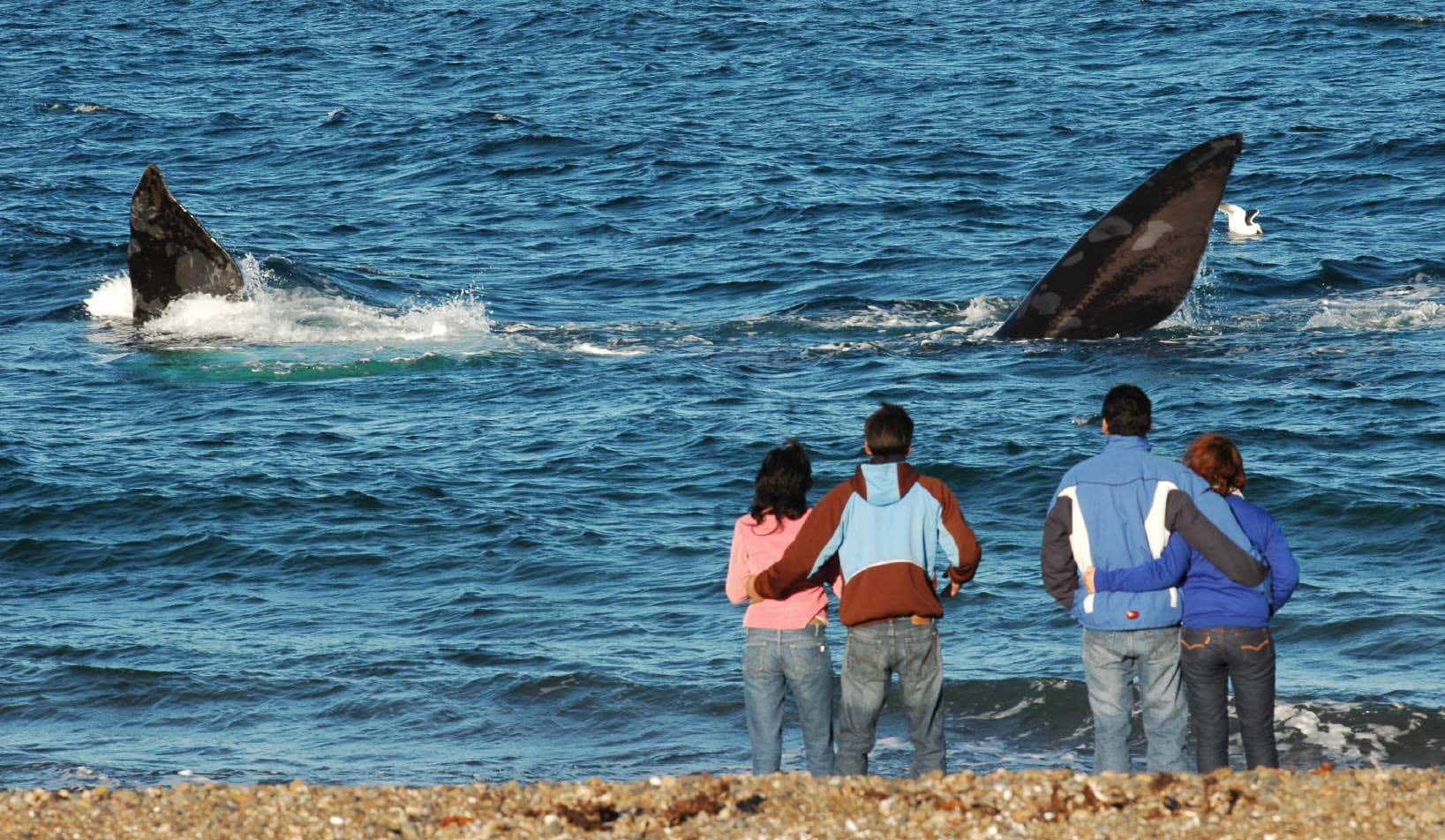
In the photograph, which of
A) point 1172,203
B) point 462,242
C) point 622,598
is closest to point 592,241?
point 462,242

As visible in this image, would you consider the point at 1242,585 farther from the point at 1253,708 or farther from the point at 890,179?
the point at 890,179

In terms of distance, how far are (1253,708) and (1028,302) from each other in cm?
1063

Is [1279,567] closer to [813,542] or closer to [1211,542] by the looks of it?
[1211,542]

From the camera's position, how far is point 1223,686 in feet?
26.0

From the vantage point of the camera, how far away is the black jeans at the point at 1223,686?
776cm

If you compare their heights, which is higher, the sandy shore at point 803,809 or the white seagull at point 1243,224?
the white seagull at point 1243,224

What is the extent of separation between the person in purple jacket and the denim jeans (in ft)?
2.49

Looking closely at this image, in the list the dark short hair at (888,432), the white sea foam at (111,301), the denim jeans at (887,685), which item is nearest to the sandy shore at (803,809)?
the denim jeans at (887,685)

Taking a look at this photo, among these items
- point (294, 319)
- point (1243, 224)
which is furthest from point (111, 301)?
point (1243, 224)

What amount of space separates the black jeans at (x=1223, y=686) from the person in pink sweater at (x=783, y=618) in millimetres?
1527

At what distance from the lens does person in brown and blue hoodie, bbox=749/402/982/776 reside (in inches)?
301

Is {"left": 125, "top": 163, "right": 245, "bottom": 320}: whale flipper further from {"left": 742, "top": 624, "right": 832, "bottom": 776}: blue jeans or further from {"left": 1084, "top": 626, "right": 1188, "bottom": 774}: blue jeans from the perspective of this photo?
{"left": 1084, "top": 626, "right": 1188, "bottom": 774}: blue jeans

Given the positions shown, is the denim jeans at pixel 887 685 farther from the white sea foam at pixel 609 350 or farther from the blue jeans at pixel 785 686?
the white sea foam at pixel 609 350

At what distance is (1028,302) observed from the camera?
59.8 ft
